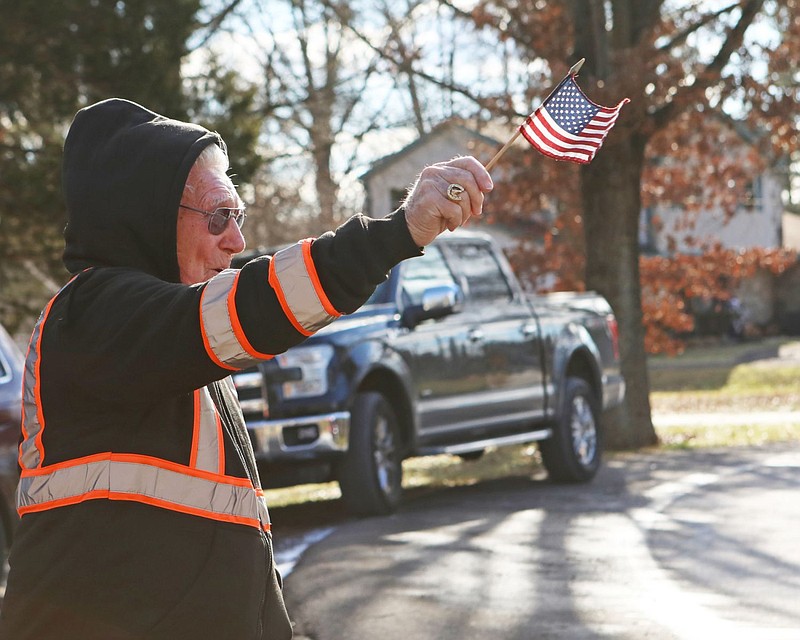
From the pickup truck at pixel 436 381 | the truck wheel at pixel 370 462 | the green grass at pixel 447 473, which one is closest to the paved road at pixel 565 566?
the truck wheel at pixel 370 462

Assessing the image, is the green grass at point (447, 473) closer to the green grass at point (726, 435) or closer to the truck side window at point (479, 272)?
the green grass at point (726, 435)

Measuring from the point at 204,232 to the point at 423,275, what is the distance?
8738 millimetres

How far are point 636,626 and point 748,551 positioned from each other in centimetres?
233

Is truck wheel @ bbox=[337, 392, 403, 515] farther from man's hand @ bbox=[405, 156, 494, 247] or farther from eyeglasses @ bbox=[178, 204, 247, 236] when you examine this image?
man's hand @ bbox=[405, 156, 494, 247]

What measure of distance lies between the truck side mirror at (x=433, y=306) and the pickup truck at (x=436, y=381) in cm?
1

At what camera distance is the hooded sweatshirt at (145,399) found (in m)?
2.61

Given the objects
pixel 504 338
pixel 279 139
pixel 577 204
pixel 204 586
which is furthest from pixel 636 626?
pixel 279 139

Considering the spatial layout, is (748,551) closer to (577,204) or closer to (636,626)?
(636,626)

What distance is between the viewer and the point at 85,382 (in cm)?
273

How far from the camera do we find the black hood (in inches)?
114

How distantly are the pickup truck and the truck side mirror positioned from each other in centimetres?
1

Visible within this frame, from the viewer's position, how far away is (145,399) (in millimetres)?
2717

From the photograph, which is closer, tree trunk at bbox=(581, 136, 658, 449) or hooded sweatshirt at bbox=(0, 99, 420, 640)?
hooded sweatshirt at bbox=(0, 99, 420, 640)

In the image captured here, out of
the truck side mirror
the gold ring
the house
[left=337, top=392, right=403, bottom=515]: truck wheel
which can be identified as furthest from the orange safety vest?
the house
